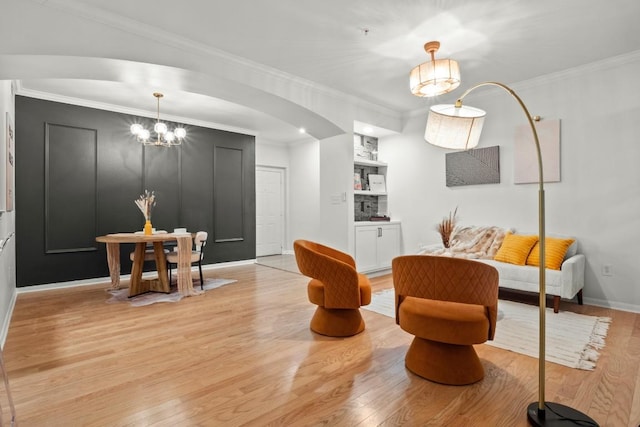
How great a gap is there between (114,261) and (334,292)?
344 centimetres

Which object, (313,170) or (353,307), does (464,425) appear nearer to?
(353,307)

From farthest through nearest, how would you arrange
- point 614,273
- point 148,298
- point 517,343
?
1. point 148,298
2. point 614,273
3. point 517,343

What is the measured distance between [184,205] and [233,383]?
4.45m

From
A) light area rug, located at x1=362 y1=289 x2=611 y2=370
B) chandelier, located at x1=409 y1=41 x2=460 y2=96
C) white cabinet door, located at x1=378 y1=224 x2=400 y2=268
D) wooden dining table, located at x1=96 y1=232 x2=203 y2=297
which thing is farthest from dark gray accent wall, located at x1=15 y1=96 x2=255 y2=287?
chandelier, located at x1=409 y1=41 x2=460 y2=96

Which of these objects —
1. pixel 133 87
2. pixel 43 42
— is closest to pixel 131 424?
pixel 43 42

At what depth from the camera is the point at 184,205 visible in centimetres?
598

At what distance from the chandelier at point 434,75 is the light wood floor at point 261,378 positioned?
2349mm

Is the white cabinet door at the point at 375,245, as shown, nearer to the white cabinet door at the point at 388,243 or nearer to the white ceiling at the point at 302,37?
the white cabinet door at the point at 388,243

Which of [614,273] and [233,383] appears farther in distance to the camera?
[614,273]

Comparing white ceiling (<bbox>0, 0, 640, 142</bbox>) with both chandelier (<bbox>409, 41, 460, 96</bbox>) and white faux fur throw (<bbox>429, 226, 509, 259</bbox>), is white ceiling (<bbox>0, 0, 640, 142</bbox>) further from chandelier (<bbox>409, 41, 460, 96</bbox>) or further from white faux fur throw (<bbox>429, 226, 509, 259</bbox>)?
white faux fur throw (<bbox>429, 226, 509, 259</bbox>)

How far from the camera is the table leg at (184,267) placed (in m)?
4.37

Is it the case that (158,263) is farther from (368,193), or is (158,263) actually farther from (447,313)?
(447,313)

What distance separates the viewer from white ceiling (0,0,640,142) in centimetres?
264

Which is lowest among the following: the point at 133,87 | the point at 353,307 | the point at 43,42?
the point at 353,307
